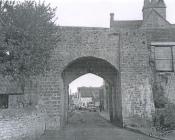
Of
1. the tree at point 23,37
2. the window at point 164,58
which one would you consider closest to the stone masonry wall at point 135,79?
the window at point 164,58

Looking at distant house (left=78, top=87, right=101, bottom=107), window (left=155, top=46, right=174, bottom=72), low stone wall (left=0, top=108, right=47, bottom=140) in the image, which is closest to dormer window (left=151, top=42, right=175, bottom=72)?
window (left=155, top=46, right=174, bottom=72)

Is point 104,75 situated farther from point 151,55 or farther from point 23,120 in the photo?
point 23,120

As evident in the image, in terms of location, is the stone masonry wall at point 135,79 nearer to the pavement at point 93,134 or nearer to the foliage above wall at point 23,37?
the pavement at point 93,134

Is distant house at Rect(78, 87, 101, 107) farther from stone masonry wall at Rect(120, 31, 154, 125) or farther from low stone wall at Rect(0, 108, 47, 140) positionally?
low stone wall at Rect(0, 108, 47, 140)

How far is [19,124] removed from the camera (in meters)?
11.8

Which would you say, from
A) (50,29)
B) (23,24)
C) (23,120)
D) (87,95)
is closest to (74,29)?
(50,29)

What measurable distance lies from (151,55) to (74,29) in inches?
233

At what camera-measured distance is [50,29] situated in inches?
623

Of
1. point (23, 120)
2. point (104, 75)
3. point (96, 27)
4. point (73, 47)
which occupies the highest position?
point (96, 27)

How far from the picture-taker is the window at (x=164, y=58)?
21703 millimetres

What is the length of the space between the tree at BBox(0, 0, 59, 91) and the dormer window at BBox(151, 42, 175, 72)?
899 centimetres

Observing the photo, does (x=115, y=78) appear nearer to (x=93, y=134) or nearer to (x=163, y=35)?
(x=163, y=35)

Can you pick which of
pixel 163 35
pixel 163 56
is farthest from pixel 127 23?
pixel 163 56

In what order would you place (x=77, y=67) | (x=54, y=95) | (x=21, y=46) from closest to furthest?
1. (x=21, y=46)
2. (x=54, y=95)
3. (x=77, y=67)
